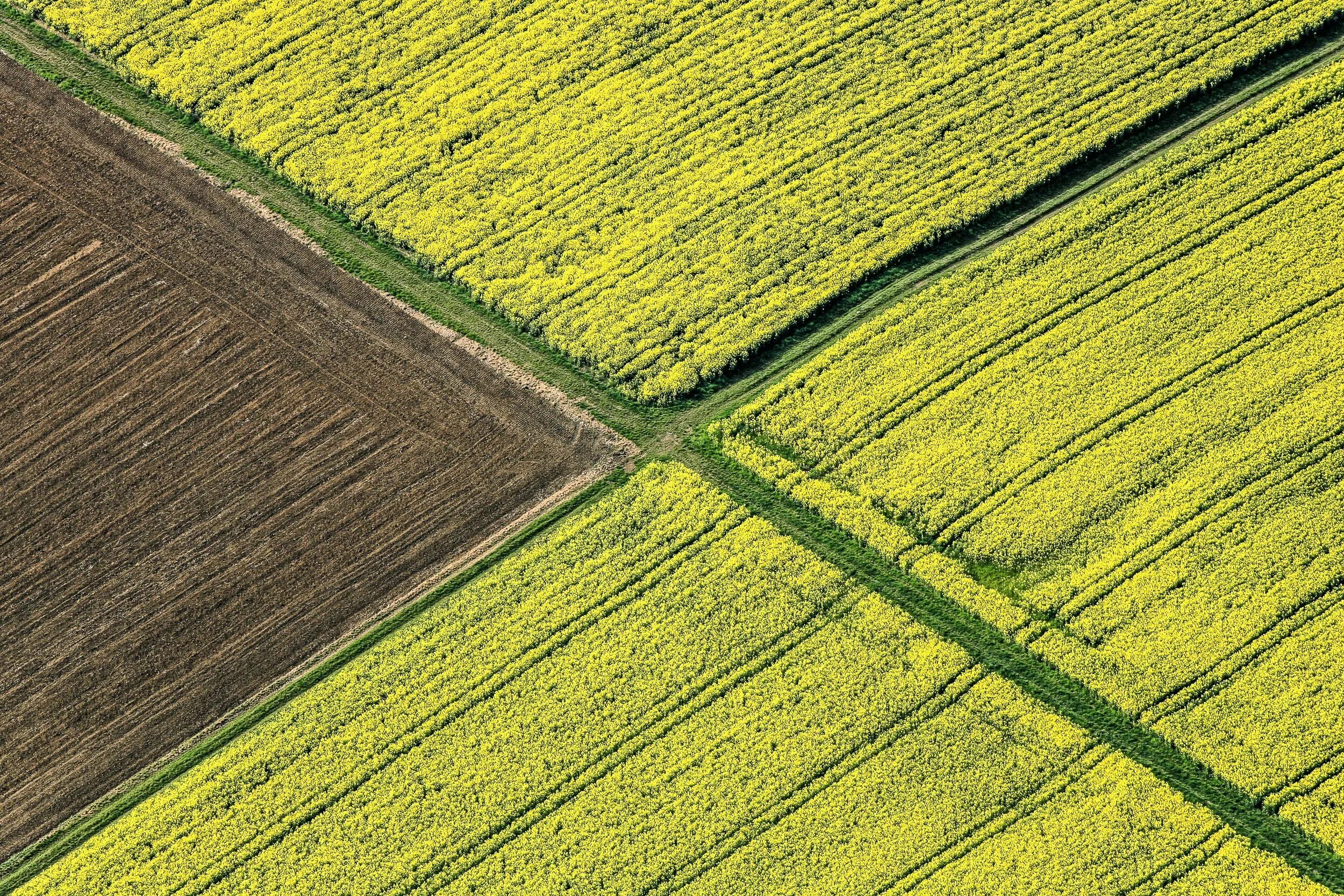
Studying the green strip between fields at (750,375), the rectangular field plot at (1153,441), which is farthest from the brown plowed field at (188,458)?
the rectangular field plot at (1153,441)

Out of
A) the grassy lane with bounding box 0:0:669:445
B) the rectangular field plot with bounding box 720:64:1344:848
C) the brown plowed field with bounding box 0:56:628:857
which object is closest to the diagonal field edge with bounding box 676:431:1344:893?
the rectangular field plot with bounding box 720:64:1344:848

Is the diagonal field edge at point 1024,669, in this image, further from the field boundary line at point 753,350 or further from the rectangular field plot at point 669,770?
the field boundary line at point 753,350

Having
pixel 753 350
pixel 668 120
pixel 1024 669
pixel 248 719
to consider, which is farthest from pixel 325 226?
pixel 1024 669

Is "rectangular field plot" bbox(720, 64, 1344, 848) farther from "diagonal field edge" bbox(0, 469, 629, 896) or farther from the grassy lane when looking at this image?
"diagonal field edge" bbox(0, 469, 629, 896)

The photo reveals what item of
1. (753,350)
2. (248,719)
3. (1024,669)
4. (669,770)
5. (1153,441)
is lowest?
(669,770)

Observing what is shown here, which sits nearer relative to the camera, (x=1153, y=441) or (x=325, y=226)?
(x=1153, y=441)

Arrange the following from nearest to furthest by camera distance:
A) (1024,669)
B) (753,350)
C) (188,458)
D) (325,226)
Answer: (1024,669)
(188,458)
(753,350)
(325,226)

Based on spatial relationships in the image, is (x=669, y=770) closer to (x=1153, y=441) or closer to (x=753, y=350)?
(x=753, y=350)
